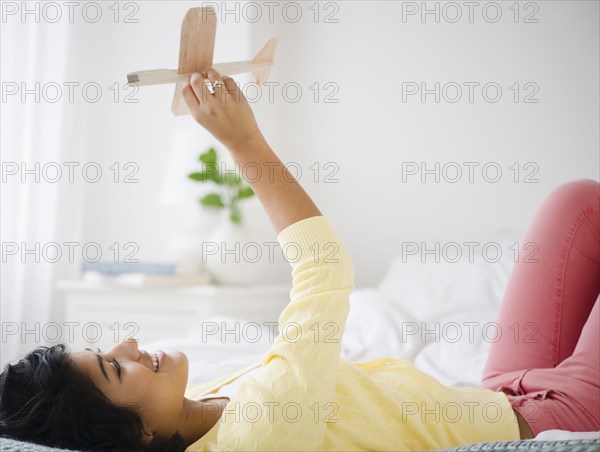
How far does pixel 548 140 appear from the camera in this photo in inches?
84.4

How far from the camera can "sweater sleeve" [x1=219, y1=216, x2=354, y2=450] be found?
797mm

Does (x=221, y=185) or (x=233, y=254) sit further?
(x=221, y=185)

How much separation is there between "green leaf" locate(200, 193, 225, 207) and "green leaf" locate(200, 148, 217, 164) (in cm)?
13

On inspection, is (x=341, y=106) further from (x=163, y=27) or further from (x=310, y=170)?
(x=163, y=27)

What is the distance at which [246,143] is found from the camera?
0.85 meters

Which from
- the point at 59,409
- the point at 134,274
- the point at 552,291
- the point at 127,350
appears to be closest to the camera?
the point at 59,409

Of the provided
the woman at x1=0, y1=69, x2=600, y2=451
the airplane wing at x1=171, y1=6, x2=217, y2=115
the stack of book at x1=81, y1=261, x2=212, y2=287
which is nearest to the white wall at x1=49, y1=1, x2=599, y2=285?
the stack of book at x1=81, y1=261, x2=212, y2=287

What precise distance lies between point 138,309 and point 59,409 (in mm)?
1467

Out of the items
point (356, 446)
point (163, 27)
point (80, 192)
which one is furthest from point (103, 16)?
point (356, 446)

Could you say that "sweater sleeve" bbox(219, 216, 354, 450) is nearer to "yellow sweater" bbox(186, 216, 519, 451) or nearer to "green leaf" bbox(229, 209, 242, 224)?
"yellow sweater" bbox(186, 216, 519, 451)

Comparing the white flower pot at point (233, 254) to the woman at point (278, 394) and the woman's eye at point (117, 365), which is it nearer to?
the woman at point (278, 394)

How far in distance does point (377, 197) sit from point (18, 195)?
49.5 inches

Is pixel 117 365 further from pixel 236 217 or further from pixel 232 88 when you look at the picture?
pixel 236 217

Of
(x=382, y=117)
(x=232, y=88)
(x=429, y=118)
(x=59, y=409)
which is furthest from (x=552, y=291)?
(x=382, y=117)
